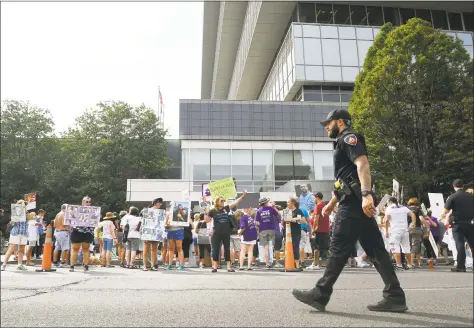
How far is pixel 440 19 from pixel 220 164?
86.1 feet

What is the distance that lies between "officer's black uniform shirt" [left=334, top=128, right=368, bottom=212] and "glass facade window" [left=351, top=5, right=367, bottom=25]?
43.4 metres

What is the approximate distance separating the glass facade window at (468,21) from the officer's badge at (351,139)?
48.9 m

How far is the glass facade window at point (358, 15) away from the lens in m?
44.8

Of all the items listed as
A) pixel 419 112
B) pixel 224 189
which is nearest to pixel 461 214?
pixel 224 189

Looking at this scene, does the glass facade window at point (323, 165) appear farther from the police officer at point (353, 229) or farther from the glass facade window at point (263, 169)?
the police officer at point (353, 229)

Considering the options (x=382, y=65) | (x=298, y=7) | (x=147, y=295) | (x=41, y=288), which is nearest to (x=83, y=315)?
(x=147, y=295)

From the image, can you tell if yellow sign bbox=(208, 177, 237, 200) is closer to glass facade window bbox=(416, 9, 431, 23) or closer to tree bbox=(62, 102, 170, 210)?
tree bbox=(62, 102, 170, 210)

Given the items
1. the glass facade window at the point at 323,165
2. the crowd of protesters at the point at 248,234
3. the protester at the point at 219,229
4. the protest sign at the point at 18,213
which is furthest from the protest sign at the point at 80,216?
the glass facade window at the point at 323,165

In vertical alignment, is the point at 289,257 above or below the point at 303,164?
below

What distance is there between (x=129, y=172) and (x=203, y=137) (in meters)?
7.56

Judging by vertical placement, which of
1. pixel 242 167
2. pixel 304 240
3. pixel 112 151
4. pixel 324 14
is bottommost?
pixel 304 240

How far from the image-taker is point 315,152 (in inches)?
1686

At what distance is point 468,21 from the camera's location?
46.4 metres

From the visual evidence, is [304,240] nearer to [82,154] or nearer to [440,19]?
[82,154]
